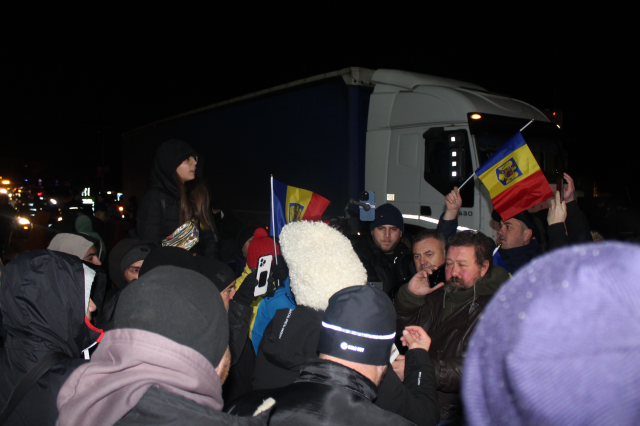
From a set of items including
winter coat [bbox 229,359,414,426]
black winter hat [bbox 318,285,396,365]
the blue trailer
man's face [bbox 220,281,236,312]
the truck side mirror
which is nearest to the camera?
winter coat [bbox 229,359,414,426]

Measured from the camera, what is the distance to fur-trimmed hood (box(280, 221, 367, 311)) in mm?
2027

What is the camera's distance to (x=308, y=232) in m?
2.30

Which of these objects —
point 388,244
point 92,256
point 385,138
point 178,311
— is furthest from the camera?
point 385,138

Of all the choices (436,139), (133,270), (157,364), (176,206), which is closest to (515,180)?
(436,139)

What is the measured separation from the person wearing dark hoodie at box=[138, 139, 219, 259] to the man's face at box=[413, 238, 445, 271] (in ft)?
6.63

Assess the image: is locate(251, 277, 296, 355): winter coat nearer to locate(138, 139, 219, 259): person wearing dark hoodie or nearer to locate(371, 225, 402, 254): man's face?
locate(138, 139, 219, 259): person wearing dark hoodie

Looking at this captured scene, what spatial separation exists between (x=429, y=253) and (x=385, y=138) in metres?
4.19

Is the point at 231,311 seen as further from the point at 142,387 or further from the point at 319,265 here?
the point at 142,387

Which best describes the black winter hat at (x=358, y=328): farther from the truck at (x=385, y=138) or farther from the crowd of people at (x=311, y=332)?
the truck at (x=385, y=138)

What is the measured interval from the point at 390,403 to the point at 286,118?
7879 mm

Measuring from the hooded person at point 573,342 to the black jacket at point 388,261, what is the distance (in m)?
3.57

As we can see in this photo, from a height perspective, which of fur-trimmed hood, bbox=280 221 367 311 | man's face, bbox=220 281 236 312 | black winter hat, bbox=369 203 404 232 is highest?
black winter hat, bbox=369 203 404 232

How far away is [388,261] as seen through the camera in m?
4.50

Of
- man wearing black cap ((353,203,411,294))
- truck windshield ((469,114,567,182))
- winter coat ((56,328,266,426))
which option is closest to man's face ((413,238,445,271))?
man wearing black cap ((353,203,411,294))
